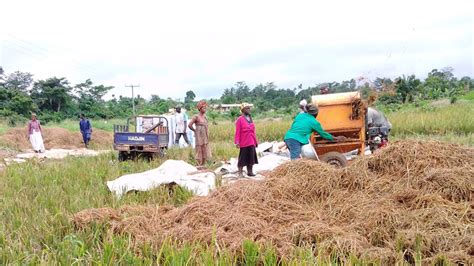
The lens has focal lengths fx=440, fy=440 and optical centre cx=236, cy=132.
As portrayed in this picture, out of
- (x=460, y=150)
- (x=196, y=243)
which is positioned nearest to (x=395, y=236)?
(x=196, y=243)

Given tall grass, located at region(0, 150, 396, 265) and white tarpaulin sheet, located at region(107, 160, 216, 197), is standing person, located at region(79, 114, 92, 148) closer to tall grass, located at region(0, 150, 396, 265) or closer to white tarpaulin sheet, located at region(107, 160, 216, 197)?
tall grass, located at region(0, 150, 396, 265)

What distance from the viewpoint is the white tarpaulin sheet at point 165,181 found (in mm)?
6061

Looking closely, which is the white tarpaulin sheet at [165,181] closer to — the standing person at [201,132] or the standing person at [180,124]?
the standing person at [201,132]

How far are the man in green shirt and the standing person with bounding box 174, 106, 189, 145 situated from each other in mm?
5840

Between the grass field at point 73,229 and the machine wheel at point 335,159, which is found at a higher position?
the machine wheel at point 335,159

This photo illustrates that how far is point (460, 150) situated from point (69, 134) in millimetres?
18147

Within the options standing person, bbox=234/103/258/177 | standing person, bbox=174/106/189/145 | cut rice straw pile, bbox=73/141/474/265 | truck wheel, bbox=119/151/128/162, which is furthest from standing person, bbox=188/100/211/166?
cut rice straw pile, bbox=73/141/474/265

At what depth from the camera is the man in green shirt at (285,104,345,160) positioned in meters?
6.75

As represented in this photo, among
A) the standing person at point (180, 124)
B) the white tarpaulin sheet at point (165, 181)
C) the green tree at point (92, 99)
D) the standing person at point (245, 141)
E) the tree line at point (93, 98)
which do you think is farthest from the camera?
the green tree at point (92, 99)

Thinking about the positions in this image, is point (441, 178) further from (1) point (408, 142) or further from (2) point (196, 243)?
(2) point (196, 243)

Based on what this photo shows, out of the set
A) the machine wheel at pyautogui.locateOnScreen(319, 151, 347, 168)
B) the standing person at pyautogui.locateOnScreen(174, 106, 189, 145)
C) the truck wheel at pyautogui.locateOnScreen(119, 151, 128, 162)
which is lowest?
the truck wheel at pyautogui.locateOnScreen(119, 151, 128, 162)

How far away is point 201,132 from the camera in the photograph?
8.97 metres

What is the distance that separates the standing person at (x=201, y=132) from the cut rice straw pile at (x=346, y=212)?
369 cm

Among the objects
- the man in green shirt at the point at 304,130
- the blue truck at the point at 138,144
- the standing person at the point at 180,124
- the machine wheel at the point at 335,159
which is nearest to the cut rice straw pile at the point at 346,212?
the man in green shirt at the point at 304,130
